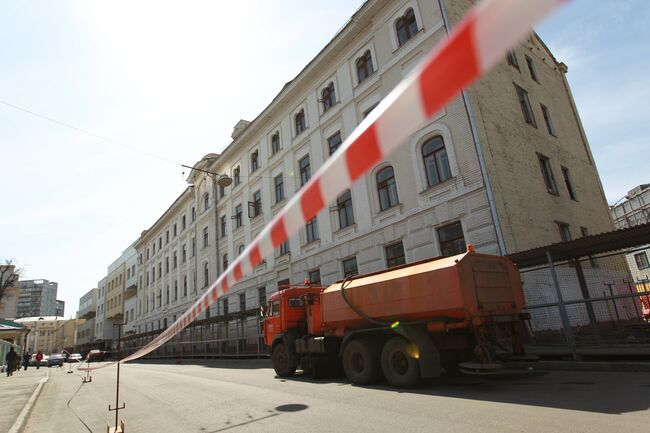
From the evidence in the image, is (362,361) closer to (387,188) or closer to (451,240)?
(451,240)

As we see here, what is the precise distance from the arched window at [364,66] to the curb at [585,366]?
14785 millimetres

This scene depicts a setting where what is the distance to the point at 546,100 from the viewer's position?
21031mm

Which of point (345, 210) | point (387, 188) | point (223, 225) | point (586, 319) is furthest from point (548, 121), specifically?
point (223, 225)

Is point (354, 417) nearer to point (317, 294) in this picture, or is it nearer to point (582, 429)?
point (582, 429)

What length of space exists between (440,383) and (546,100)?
1846 centimetres

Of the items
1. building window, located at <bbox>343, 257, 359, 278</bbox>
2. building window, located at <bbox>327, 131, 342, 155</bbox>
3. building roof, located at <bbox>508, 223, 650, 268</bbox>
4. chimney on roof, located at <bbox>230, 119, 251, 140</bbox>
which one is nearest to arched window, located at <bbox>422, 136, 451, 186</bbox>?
building roof, located at <bbox>508, 223, 650, 268</bbox>

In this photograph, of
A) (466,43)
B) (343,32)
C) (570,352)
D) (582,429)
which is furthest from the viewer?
(343,32)

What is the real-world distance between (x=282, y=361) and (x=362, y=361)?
3.76 metres

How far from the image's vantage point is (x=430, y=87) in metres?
1.67

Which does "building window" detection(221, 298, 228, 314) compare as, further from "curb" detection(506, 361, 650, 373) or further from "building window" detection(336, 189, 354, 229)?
"curb" detection(506, 361, 650, 373)

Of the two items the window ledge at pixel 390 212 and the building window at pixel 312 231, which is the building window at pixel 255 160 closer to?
the building window at pixel 312 231

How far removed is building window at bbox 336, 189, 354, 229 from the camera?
63.6 feet

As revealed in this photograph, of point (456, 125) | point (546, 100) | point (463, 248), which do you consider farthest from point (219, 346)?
point (546, 100)

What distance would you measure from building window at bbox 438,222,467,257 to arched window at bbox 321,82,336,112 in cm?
1042
